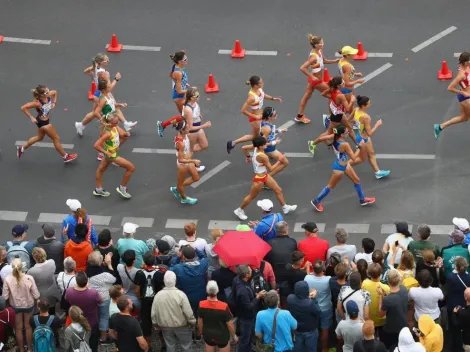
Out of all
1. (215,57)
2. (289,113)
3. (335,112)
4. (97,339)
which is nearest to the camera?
(97,339)

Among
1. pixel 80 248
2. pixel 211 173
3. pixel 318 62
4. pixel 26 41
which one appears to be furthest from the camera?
pixel 26 41

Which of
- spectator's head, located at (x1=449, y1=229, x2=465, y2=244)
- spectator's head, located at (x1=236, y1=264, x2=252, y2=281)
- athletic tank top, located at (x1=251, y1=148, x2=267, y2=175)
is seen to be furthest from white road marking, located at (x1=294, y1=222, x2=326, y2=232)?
spectator's head, located at (x1=236, y1=264, x2=252, y2=281)

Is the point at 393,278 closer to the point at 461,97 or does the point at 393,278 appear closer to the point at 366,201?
the point at 366,201

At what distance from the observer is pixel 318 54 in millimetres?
24859

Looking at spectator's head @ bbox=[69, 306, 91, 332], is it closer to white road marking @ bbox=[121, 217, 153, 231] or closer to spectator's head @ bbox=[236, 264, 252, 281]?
spectator's head @ bbox=[236, 264, 252, 281]

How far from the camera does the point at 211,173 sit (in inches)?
939

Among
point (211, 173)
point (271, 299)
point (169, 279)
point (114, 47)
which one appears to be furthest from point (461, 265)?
point (114, 47)

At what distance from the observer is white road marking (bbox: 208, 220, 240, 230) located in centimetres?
2225

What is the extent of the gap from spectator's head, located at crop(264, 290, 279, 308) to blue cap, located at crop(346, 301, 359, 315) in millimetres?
1042

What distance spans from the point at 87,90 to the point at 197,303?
9176 mm

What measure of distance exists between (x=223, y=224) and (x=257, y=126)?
8.00ft

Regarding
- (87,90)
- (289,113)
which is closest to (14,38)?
(87,90)

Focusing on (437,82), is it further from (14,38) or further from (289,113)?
(14,38)

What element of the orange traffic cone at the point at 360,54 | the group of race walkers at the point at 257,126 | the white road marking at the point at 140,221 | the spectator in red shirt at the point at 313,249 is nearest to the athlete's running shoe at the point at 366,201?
the group of race walkers at the point at 257,126
